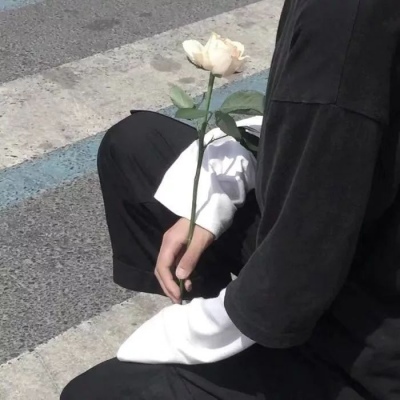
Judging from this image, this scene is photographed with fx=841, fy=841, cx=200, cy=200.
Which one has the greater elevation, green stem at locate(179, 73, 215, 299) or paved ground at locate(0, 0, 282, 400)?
green stem at locate(179, 73, 215, 299)

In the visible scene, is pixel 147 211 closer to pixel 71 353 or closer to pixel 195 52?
pixel 195 52

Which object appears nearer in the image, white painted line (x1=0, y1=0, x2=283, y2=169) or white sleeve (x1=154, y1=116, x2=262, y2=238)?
white sleeve (x1=154, y1=116, x2=262, y2=238)

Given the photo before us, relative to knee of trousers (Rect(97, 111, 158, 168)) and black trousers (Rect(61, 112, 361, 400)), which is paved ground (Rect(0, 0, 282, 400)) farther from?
knee of trousers (Rect(97, 111, 158, 168))

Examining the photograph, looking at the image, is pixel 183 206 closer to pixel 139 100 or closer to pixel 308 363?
pixel 308 363

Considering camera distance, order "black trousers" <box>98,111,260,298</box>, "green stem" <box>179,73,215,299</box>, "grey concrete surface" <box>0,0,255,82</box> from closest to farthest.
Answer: "green stem" <box>179,73,215,299</box>, "black trousers" <box>98,111,260,298</box>, "grey concrete surface" <box>0,0,255,82</box>

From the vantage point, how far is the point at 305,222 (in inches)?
45.1

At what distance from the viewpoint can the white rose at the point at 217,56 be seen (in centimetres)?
138

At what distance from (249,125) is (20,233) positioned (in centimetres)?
115

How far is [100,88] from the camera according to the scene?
341cm

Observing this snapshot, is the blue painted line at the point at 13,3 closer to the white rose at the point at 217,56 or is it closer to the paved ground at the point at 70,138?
the paved ground at the point at 70,138

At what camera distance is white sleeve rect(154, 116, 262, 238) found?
155 cm

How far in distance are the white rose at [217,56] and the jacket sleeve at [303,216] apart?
8.3 inches

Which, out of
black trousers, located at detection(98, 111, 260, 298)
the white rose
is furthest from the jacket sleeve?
black trousers, located at detection(98, 111, 260, 298)

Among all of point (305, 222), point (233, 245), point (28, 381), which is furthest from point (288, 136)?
point (28, 381)
